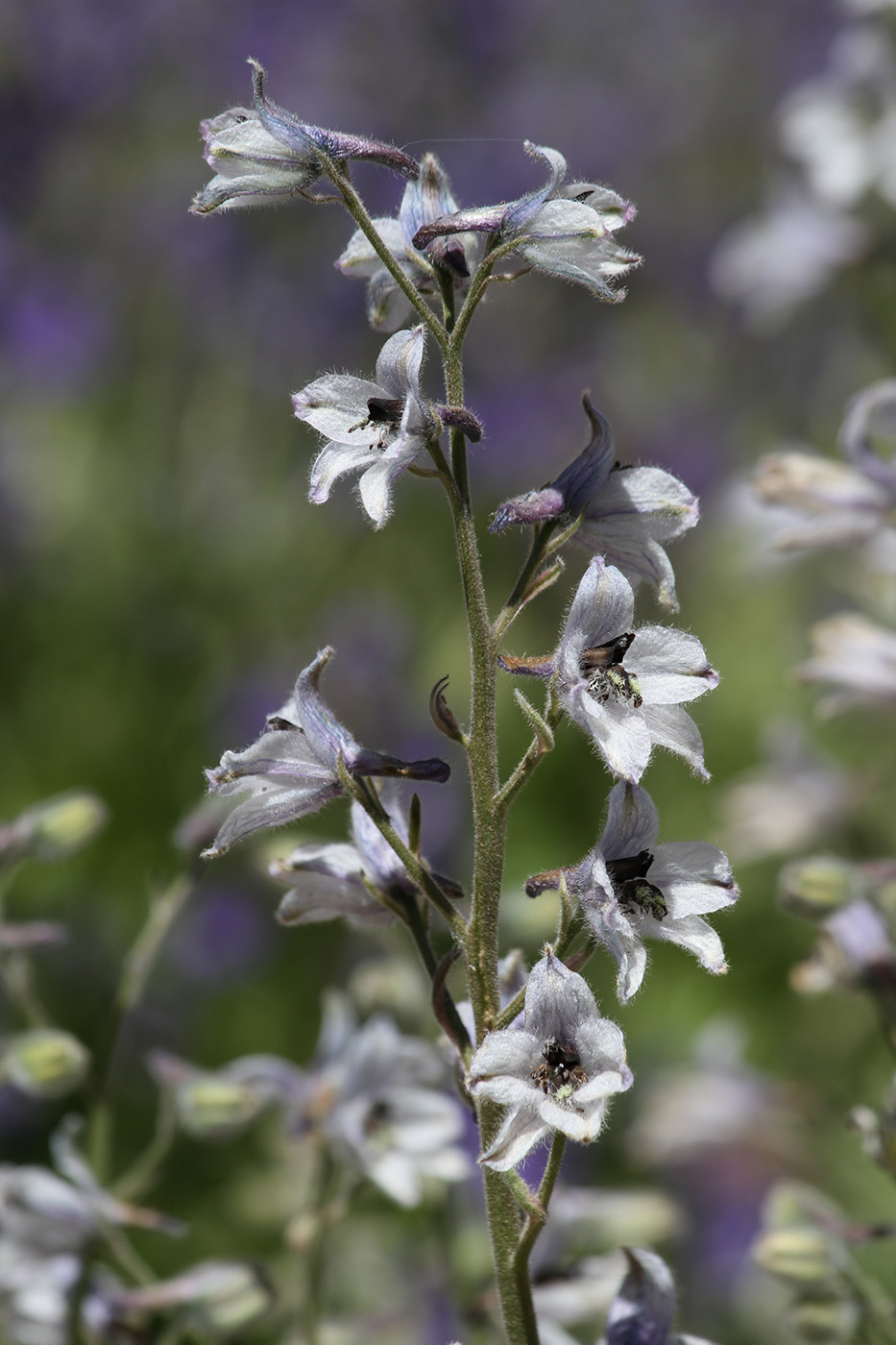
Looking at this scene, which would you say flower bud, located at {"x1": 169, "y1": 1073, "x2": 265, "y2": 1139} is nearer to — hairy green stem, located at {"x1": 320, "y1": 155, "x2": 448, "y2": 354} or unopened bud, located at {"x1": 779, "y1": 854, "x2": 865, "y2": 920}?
unopened bud, located at {"x1": 779, "y1": 854, "x2": 865, "y2": 920}

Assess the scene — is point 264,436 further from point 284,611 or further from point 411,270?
point 411,270

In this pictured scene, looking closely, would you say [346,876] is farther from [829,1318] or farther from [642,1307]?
[829,1318]

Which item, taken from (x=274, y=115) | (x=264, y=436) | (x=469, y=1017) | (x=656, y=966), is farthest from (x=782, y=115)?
(x=264, y=436)

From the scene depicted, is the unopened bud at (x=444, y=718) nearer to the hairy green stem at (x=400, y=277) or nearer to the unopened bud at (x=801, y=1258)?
the hairy green stem at (x=400, y=277)

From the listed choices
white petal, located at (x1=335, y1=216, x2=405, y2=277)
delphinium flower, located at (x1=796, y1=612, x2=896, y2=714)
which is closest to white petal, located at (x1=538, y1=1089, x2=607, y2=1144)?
white petal, located at (x1=335, y1=216, x2=405, y2=277)

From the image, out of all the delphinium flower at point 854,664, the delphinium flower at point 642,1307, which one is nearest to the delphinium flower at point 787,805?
the delphinium flower at point 854,664

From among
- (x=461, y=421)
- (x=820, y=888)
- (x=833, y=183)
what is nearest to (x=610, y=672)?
(x=461, y=421)
